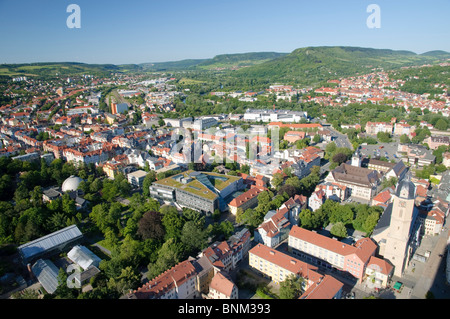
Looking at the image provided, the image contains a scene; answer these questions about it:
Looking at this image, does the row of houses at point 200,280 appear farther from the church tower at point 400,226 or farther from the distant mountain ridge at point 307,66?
the distant mountain ridge at point 307,66

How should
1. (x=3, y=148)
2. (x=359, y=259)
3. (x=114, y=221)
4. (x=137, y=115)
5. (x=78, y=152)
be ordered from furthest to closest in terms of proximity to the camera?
(x=137, y=115)
(x=3, y=148)
(x=78, y=152)
(x=114, y=221)
(x=359, y=259)

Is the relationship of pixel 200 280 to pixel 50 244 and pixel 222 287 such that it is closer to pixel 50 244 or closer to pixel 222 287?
pixel 222 287

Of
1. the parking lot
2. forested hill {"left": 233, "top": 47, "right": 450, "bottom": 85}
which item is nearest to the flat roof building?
the parking lot

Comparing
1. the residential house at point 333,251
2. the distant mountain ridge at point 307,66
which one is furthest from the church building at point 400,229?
the distant mountain ridge at point 307,66

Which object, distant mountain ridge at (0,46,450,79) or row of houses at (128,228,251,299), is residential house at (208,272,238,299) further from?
distant mountain ridge at (0,46,450,79)
